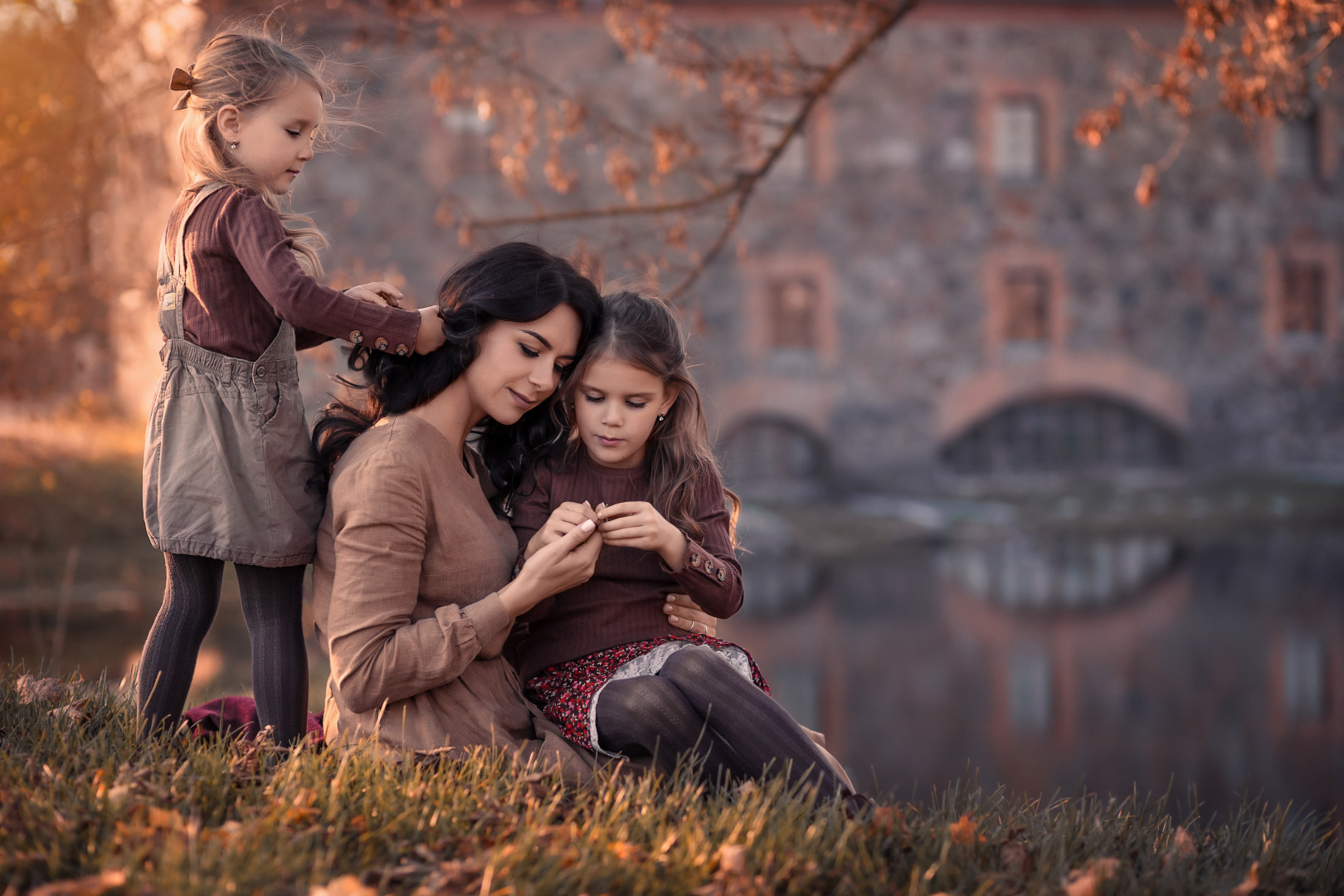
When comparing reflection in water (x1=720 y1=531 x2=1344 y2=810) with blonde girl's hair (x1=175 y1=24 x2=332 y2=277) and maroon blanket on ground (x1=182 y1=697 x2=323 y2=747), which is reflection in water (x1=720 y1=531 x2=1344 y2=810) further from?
blonde girl's hair (x1=175 y1=24 x2=332 y2=277)

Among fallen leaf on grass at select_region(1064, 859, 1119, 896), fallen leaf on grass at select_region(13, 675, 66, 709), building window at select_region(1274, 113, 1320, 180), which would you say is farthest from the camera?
building window at select_region(1274, 113, 1320, 180)

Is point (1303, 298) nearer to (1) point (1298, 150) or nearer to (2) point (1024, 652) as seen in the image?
(1) point (1298, 150)

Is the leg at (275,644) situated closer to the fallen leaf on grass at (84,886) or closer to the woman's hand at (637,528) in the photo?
the woman's hand at (637,528)

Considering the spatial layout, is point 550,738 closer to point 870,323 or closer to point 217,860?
point 217,860

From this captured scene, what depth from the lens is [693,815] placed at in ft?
7.44

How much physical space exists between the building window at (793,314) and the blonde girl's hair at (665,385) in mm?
11537

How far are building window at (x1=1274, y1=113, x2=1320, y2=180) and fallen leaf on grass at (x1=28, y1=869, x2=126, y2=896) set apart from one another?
16666 millimetres

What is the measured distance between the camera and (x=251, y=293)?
2695 millimetres

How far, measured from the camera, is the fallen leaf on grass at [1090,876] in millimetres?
2150

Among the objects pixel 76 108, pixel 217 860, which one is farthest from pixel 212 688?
pixel 217 860

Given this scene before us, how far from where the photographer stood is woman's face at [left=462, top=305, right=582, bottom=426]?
269 centimetres

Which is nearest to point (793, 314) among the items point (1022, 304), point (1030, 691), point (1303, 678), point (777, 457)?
point (777, 457)

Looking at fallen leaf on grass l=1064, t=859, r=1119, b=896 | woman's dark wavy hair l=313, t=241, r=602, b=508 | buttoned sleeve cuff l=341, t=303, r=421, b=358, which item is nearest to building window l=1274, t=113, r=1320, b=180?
woman's dark wavy hair l=313, t=241, r=602, b=508

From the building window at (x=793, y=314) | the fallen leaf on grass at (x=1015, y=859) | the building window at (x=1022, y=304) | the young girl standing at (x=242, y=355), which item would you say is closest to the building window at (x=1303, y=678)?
the fallen leaf on grass at (x=1015, y=859)
